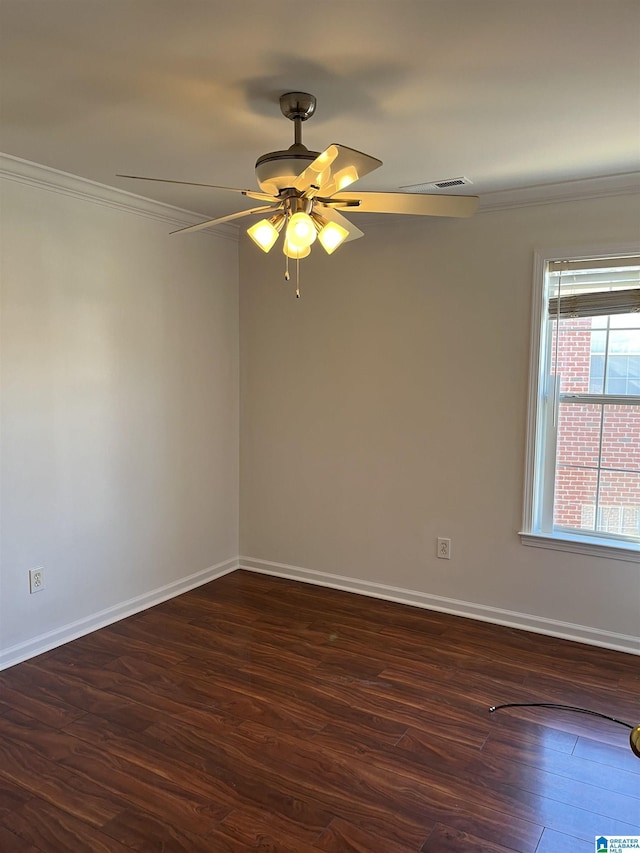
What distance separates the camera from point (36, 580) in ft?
10.4

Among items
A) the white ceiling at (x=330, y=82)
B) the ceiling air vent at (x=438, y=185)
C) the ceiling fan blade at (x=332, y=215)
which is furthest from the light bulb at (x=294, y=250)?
the ceiling air vent at (x=438, y=185)

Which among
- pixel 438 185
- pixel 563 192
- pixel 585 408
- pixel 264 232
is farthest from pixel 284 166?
pixel 585 408

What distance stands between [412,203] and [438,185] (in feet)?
4.04

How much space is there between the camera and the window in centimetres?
324

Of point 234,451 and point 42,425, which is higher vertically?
point 42,425

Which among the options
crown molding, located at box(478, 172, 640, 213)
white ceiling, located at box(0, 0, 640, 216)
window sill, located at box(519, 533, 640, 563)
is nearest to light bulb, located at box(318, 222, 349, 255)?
white ceiling, located at box(0, 0, 640, 216)

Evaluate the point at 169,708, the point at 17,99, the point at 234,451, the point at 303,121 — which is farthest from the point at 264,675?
the point at 17,99

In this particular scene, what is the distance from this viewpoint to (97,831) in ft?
6.48

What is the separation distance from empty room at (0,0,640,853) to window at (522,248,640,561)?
0.6 inches

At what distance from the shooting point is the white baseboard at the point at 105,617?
3090 millimetres

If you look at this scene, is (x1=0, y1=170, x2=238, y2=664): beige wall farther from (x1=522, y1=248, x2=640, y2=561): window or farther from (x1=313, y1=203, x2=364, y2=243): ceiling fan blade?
(x1=522, y1=248, x2=640, y2=561): window

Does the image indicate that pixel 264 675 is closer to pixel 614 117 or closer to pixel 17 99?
pixel 17 99

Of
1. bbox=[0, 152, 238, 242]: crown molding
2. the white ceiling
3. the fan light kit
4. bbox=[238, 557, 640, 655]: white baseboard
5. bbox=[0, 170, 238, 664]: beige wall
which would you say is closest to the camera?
the white ceiling

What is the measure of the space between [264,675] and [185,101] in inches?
96.5
